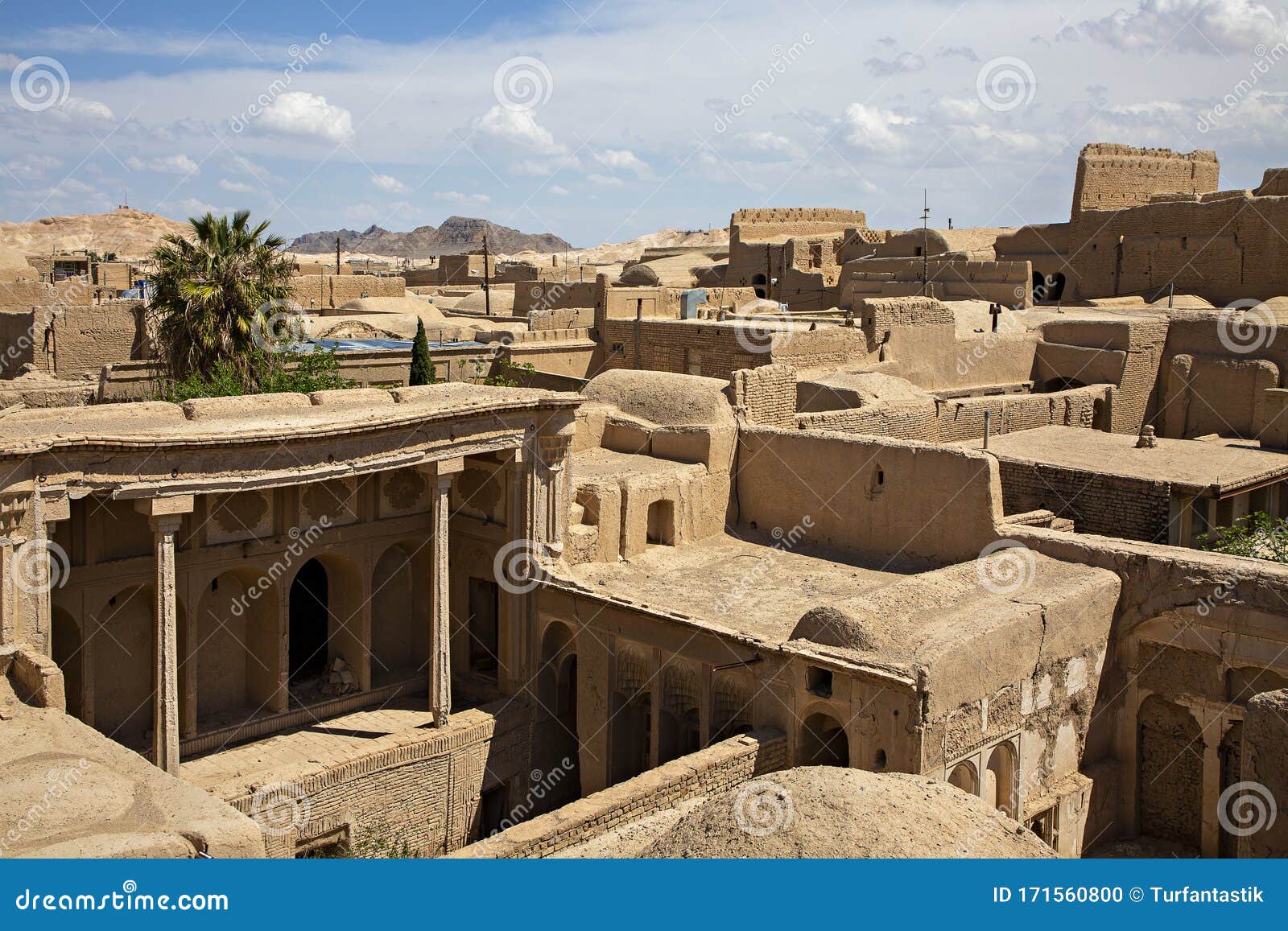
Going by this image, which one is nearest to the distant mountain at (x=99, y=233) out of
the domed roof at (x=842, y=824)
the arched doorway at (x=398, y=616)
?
the arched doorway at (x=398, y=616)

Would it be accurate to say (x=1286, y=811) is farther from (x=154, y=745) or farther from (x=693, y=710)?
(x=154, y=745)

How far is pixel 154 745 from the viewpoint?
14.8 m

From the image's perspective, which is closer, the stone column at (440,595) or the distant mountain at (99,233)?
the stone column at (440,595)

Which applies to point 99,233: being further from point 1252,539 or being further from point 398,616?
point 1252,539

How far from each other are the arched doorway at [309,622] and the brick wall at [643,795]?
7.18m

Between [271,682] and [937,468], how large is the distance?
32.5 feet

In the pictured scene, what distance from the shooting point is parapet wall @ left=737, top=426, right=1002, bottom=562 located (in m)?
17.7

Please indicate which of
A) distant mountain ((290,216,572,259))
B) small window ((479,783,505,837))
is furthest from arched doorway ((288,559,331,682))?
distant mountain ((290,216,572,259))

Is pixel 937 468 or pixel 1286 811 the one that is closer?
pixel 1286 811

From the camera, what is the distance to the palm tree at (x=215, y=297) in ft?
67.2

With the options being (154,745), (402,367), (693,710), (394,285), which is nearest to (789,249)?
(394,285)

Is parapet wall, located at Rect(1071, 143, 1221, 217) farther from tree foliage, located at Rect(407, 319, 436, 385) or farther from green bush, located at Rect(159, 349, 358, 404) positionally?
green bush, located at Rect(159, 349, 358, 404)

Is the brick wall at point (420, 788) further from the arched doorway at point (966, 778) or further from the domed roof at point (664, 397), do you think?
the arched doorway at point (966, 778)

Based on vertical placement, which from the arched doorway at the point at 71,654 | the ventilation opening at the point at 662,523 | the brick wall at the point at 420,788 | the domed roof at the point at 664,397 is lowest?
the brick wall at the point at 420,788
